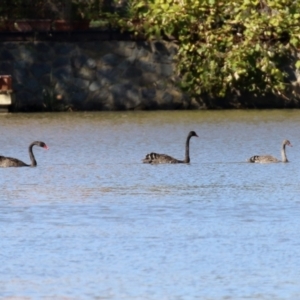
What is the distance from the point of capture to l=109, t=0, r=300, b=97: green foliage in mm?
29000

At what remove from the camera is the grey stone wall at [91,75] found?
29.4 metres

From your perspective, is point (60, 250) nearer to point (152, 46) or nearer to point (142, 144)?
point (142, 144)

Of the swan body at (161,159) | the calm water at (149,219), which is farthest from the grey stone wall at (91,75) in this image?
the swan body at (161,159)

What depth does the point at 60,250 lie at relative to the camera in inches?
448

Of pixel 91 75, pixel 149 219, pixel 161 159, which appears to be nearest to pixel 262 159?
pixel 161 159

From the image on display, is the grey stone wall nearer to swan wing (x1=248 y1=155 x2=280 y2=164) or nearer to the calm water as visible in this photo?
the calm water

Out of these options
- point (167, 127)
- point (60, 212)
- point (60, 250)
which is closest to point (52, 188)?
point (60, 212)

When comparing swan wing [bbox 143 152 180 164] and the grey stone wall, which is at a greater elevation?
the grey stone wall

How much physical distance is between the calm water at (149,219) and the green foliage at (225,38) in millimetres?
5256

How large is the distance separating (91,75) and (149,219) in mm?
16498

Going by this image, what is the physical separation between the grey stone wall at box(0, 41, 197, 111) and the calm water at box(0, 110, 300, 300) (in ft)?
18.0

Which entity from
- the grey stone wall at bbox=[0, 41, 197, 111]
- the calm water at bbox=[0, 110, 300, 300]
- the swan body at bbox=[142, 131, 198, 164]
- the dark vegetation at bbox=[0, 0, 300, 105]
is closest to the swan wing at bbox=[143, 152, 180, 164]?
the swan body at bbox=[142, 131, 198, 164]

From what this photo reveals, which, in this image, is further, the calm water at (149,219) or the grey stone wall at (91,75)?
the grey stone wall at (91,75)

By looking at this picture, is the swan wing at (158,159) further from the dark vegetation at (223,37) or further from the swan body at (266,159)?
the dark vegetation at (223,37)
